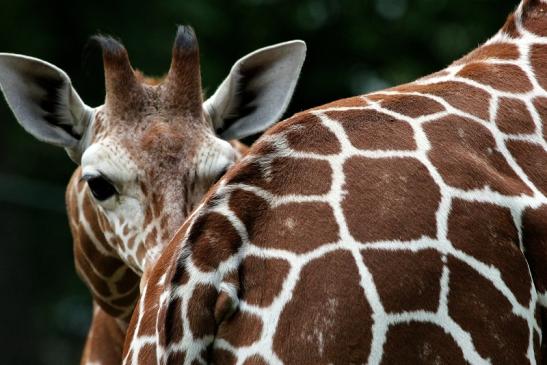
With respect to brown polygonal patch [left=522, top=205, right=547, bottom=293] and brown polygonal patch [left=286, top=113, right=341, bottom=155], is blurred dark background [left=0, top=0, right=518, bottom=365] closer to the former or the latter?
brown polygonal patch [left=286, top=113, right=341, bottom=155]

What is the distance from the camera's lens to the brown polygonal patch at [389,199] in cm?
291

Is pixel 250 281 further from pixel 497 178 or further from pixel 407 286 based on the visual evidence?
pixel 497 178

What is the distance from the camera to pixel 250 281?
288 centimetres

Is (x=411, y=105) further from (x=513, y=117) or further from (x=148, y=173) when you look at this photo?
(x=148, y=173)

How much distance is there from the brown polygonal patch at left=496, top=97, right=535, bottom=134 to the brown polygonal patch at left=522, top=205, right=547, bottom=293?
0.36 meters

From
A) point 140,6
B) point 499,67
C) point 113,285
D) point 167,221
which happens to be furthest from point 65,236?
point 499,67

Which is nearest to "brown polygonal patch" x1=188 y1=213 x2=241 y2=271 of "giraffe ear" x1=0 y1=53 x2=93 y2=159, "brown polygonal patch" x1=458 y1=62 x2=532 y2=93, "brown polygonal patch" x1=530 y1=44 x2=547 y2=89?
"brown polygonal patch" x1=458 y1=62 x2=532 y2=93

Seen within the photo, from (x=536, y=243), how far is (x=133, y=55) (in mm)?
11258

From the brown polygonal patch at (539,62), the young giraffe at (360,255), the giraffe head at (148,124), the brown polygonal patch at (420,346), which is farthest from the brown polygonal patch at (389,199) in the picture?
the giraffe head at (148,124)

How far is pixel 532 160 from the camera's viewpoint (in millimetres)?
3260

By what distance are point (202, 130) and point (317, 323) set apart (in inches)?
92.4

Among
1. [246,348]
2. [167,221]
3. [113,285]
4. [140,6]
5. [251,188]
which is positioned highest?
[251,188]

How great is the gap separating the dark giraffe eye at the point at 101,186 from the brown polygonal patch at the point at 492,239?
7.28 ft

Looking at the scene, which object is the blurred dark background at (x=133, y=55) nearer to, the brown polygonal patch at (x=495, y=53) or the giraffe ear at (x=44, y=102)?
the giraffe ear at (x=44, y=102)
